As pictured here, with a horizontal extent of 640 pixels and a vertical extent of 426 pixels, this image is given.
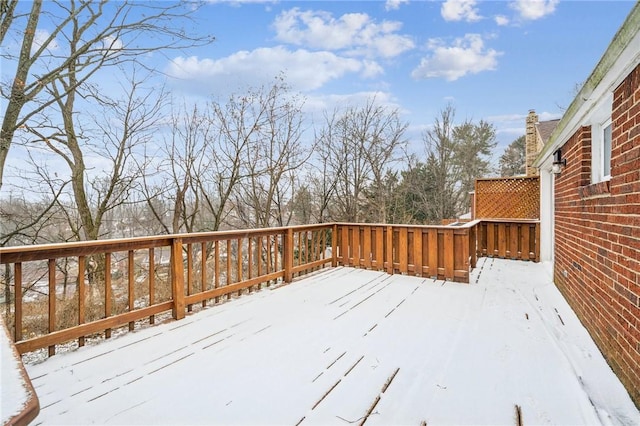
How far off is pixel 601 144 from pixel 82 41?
7.21m

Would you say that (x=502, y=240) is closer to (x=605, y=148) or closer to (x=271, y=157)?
(x=605, y=148)

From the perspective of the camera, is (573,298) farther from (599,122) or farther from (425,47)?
(425,47)

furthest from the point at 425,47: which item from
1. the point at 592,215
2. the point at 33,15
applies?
the point at 33,15

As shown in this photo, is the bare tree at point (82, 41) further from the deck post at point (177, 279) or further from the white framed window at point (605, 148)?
the white framed window at point (605, 148)

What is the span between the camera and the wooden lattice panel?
801cm

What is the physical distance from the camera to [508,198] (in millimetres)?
8297

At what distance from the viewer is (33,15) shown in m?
4.73

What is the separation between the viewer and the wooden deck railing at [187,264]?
103 inches

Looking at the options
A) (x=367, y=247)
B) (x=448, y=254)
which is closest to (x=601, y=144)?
(x=448, y=254)

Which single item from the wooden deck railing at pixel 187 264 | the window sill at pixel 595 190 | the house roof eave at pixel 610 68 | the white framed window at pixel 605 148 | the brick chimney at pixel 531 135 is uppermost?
the brick chimney at pixel 531 135

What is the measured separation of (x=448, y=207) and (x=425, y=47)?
8497 millimetres

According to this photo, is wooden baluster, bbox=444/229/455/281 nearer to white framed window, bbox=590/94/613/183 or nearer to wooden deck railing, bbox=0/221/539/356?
wooden deck railing, bbox=0/221/539/356

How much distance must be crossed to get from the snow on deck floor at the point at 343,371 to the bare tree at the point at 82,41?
13.5 feet

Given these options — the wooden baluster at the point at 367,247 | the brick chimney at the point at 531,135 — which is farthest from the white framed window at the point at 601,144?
the brick chimney at the point at 531,135
